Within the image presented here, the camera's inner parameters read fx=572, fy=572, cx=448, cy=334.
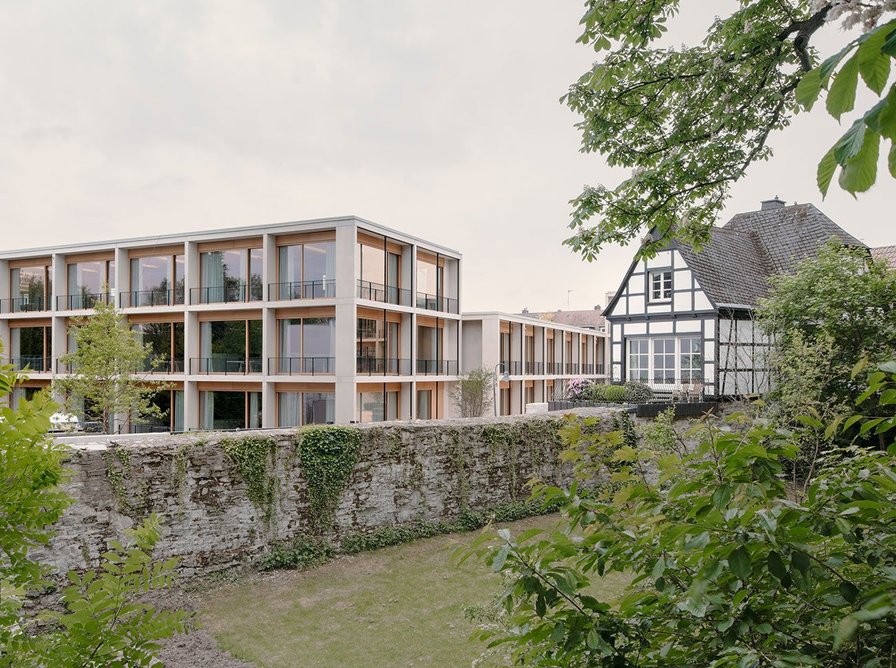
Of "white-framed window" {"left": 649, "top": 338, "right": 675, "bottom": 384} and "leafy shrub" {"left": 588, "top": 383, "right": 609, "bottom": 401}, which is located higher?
"white-framed window" {"left": 649, "top": 338, "right": 675, "bottom": 384}

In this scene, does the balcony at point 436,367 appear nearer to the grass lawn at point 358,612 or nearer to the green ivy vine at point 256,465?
the grass lawn at point 358,612

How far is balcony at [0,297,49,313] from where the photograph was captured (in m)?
28.6

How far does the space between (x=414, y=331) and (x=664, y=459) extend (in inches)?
923

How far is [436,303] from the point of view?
2759 cm

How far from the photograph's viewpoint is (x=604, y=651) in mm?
1718

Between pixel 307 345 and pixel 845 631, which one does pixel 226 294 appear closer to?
pixel 307 345

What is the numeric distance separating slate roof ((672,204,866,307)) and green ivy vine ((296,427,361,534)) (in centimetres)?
1361

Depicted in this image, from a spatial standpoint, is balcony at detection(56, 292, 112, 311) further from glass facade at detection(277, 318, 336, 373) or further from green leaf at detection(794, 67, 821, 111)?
green leaf at detection(794, 67, 821, 111)

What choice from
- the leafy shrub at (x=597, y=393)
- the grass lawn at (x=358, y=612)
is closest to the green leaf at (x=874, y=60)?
the grass lawn at (x=358, y=612)

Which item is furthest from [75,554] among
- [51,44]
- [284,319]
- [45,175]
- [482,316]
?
[482,316]

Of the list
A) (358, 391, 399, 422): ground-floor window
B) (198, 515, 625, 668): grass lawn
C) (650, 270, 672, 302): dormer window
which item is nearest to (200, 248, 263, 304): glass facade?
(358, 391, 399, 422): ground-floor window

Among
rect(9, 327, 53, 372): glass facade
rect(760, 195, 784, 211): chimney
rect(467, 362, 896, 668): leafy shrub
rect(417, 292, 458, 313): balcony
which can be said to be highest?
rect(760, 195, 784, 211): chimney

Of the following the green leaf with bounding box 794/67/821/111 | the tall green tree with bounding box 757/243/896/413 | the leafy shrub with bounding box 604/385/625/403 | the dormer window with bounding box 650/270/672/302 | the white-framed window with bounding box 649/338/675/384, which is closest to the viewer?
the green leaf with bounding box 794/67/821/111

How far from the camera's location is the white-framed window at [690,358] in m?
18.8
